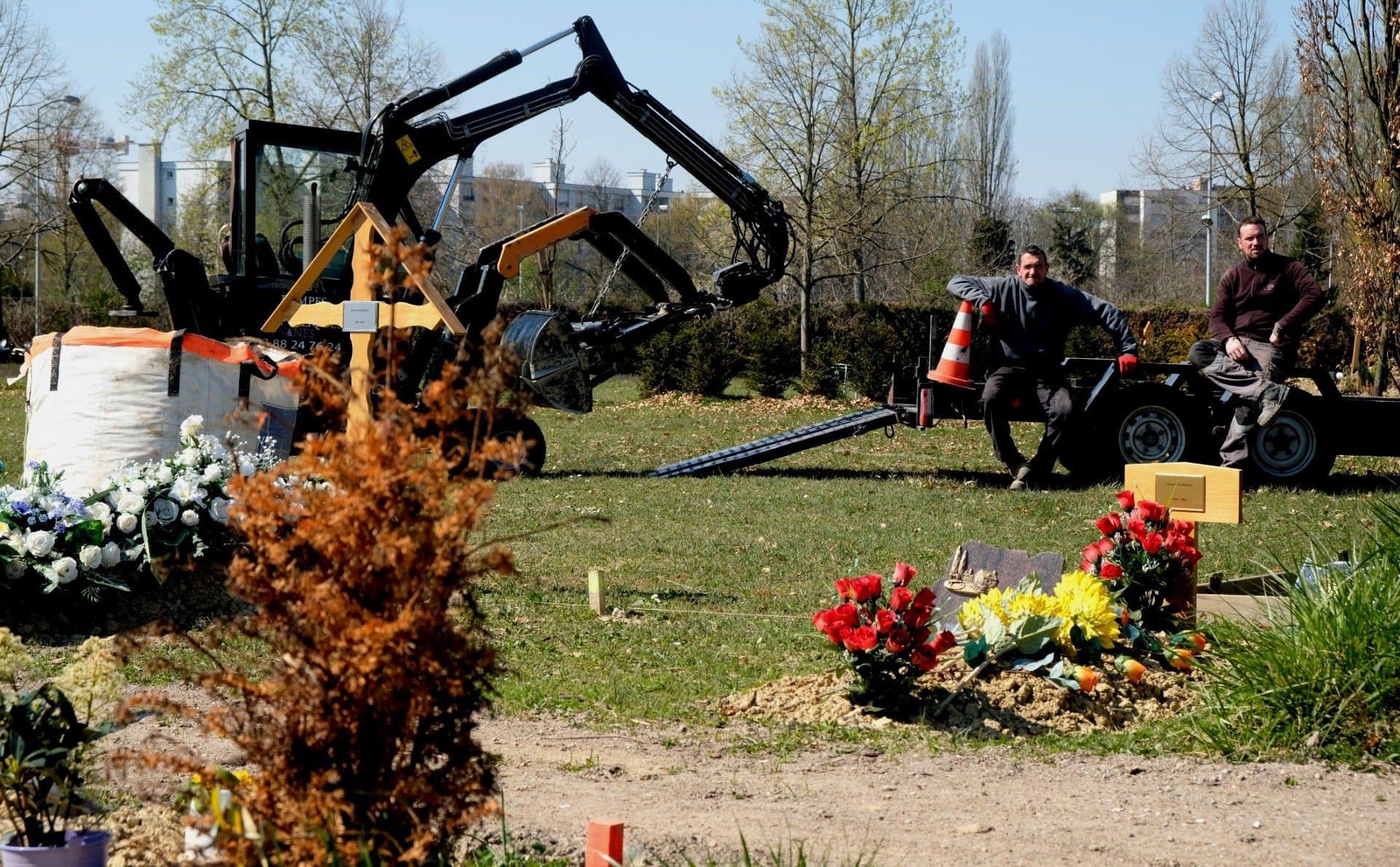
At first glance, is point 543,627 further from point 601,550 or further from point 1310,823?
point 1310,823

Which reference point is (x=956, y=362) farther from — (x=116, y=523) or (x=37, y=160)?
(x=37, y=160)

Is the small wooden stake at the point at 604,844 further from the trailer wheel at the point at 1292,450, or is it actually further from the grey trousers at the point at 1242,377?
the trailer wheel at the point at 1292,450

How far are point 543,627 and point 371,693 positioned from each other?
14.7ft

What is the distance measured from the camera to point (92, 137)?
149 feet

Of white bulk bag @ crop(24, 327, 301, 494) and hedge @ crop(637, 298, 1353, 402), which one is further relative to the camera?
hedge @ crop(637, 298, 1353, 402)

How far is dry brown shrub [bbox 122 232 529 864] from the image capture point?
2561 millimetres

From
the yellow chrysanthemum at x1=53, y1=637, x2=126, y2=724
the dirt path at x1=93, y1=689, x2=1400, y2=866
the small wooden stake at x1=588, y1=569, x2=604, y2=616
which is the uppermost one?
the yellow chrysanthemum at x1=53, y1=637, x2=126, y2=724

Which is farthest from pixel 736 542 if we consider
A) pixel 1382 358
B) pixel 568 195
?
pixel 568 195

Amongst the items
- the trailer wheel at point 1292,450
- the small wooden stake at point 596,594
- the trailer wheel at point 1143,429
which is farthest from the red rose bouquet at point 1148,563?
the trailer wheel at point 1292,450

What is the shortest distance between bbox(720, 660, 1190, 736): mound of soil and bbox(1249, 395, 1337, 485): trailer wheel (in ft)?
23.2

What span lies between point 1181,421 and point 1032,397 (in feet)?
4.47

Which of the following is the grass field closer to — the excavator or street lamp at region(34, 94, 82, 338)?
the excavator

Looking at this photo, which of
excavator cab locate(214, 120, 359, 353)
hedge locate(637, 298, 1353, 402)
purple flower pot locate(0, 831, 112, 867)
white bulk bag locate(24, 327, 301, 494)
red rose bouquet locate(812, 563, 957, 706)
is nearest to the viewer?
purple flower pot locate(0, 831, 112, 867)

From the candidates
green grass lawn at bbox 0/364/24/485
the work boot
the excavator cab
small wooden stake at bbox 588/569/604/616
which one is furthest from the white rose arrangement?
the work boot
